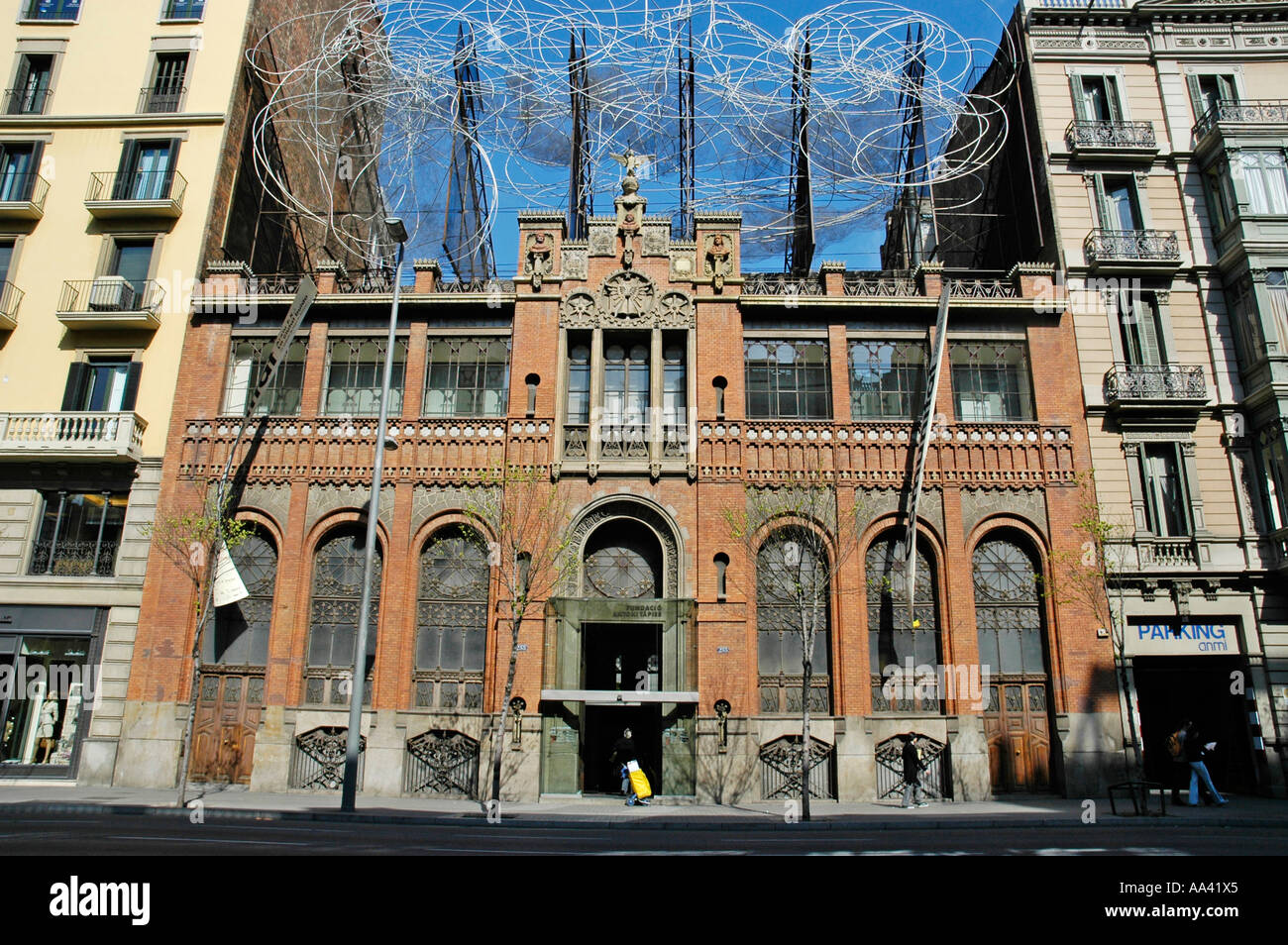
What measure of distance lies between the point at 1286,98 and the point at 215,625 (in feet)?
131

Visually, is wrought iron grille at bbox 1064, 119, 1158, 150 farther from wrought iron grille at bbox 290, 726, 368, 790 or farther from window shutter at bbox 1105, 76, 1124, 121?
wrought iron grille at bbox 290, 726, 368, 790

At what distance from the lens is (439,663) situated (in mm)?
24734

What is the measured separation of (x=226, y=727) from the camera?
24.8 m

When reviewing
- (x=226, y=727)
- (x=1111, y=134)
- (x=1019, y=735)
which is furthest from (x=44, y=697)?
(x=1111, y=134)

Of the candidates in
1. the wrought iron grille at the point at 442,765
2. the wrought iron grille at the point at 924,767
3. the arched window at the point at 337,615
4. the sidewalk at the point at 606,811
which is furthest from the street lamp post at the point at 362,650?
the wrought iron grille at the point at 924,767

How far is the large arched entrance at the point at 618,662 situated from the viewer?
76.4 ft

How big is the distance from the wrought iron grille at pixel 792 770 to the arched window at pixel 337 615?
1191cm

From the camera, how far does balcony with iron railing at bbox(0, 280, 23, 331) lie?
91.4 feet

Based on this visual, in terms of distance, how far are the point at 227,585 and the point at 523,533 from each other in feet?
29.3

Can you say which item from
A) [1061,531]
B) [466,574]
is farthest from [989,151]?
[466,574]

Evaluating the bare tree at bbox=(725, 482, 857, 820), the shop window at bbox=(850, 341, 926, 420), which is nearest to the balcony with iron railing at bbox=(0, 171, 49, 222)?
the bare tree at bbox=(725, 482, 857, 820)

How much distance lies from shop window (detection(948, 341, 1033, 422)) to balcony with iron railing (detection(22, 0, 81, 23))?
115 feet

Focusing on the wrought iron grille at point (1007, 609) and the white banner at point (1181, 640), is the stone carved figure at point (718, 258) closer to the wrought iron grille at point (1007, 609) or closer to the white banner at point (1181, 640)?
the wrought iron grille at point (1007, 609)

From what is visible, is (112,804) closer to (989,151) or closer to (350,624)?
(350,624)
